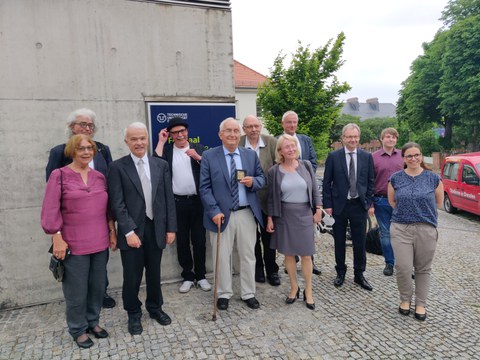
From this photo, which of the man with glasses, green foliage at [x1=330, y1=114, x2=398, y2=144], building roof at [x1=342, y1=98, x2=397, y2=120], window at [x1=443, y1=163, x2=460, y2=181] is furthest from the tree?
building roof at [x1=342, y1=98, x2=397, y2=120]

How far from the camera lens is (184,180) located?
4.12m

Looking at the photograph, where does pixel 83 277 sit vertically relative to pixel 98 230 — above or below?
below

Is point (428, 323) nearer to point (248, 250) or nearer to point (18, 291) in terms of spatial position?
point (248, 250)

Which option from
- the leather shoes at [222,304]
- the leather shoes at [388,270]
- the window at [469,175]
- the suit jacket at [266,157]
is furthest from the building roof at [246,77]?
the leather shoes at [222,304]

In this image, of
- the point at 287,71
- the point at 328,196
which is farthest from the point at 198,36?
the point at 287,71

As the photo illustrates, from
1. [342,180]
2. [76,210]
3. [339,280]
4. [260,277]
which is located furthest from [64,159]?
[339,280]

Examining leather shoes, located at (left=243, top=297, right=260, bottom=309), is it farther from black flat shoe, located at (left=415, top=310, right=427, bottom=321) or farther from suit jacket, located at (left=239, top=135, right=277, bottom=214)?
black flat shoe, located at (left=415, top=310, right=427, bottom=321)

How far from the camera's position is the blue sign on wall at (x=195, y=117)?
14.4 ft

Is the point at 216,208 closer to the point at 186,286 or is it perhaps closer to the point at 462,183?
the point at 186,286

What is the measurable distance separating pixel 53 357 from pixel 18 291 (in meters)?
1.33

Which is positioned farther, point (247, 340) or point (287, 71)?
point (287, 71)

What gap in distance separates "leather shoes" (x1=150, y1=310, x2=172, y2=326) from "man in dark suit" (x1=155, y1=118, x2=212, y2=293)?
685 mm

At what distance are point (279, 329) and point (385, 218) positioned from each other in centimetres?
240

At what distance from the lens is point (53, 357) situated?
3059 mm
